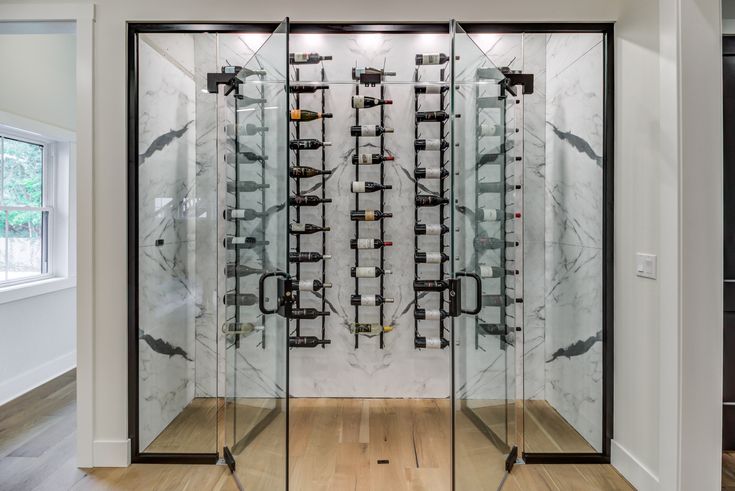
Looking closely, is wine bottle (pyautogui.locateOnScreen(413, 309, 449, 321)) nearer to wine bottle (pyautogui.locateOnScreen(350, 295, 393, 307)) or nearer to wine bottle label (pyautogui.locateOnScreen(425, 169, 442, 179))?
wine bottle (pyautogui.locateOnScreen(350, 295, 393, 307))

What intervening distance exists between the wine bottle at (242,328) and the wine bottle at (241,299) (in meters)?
0.09

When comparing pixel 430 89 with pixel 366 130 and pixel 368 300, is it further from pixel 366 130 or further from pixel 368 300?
pixel 368 300

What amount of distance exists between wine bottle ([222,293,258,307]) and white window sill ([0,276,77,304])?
224 cm

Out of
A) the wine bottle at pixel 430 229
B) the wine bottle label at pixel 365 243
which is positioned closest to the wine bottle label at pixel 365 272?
the wine bottle label at pixel 365 243

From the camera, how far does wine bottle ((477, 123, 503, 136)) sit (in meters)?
1.85

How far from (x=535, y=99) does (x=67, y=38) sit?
3.98 metres

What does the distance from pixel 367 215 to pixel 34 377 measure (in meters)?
2.95

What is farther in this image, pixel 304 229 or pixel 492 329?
pixel 304 229

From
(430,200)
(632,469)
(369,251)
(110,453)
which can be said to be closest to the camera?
(632,469)

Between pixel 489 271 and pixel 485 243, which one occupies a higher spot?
pixel 485 243

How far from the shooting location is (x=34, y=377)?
338cm

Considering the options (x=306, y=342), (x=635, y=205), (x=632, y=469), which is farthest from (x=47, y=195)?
(x=632, y=469)

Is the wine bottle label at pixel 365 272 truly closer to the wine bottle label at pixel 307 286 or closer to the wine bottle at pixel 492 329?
the wine bottle label at pixel 307 286

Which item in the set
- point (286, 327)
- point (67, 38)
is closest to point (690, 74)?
point (286, 327)
